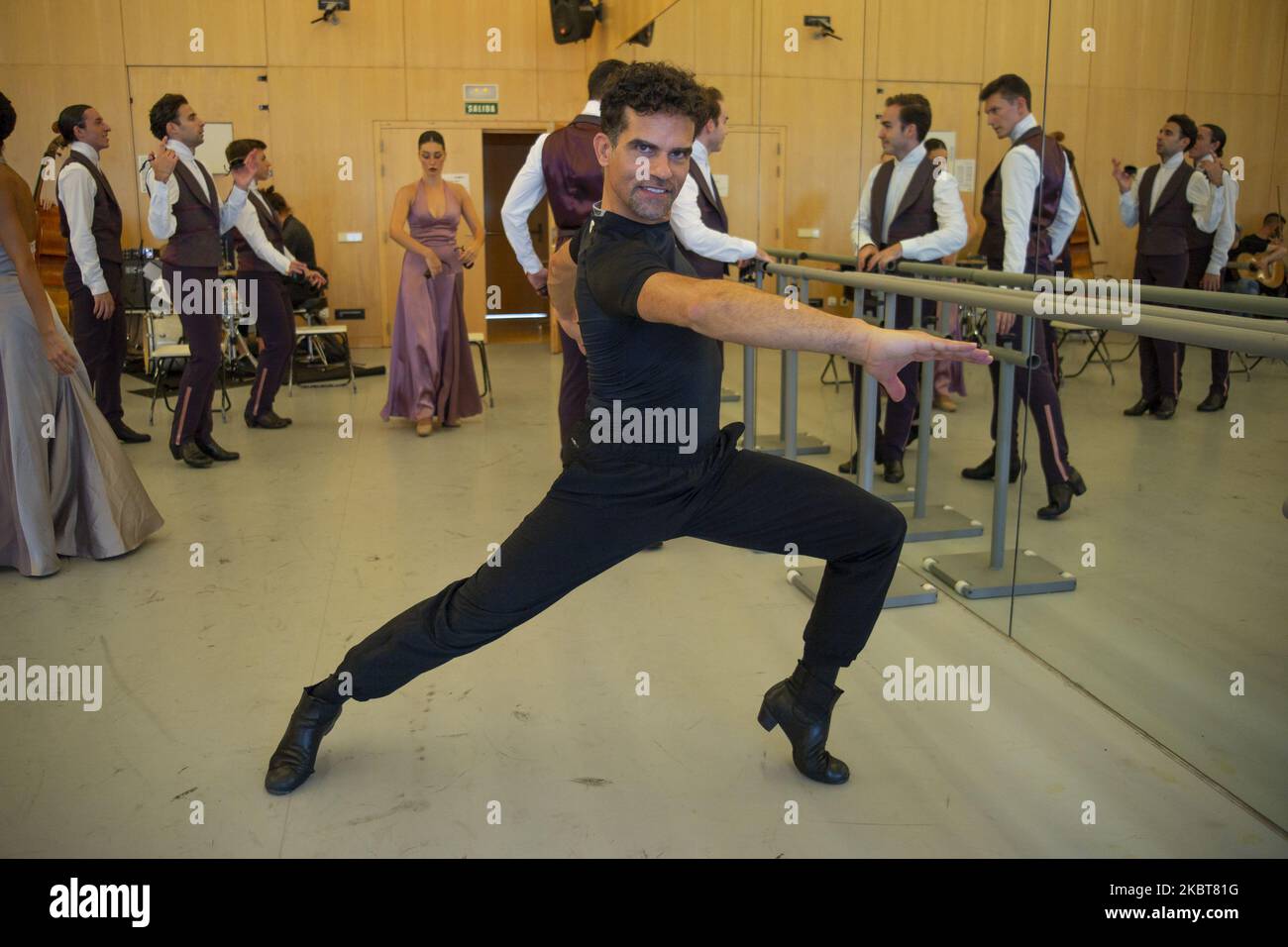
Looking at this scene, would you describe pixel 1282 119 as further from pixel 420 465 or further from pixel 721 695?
pixel 420 465

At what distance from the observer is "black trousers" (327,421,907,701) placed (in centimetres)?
202

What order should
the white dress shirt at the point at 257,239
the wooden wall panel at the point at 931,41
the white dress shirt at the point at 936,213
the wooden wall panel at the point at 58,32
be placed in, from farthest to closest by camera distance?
the wooden wall panel at the point at 58,32 < the white dress shirt at the point at 257,239 < the white dress shirt at the point at 936,213 < the wooden wall panel at the point at 931,41

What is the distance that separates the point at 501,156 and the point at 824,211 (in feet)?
20.1

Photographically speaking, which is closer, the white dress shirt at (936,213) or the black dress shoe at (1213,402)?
the black dress shoe at (1213,402)

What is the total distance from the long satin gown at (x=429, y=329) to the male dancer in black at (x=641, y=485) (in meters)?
3.99

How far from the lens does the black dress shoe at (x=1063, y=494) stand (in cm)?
346

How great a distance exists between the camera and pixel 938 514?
13.7ft

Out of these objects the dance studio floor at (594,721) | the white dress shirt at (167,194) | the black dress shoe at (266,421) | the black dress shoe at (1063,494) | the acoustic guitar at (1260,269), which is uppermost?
the white dress shirt at (167,194)

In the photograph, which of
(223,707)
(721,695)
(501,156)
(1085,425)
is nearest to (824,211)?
(1085,425)

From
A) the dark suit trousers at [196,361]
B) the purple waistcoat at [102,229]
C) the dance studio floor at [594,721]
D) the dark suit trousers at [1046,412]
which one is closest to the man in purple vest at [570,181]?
the dance studio floor at [594,721]

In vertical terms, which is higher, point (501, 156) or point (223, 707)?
point (501, 156)

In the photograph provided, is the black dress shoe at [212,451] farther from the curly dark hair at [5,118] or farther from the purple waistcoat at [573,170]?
the purple waistcoat at [573,170]

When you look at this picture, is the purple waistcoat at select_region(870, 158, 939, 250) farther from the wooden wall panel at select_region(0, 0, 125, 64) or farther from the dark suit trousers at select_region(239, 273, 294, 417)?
the wooden wall panel at select_region(0, 0, 125, 64)
